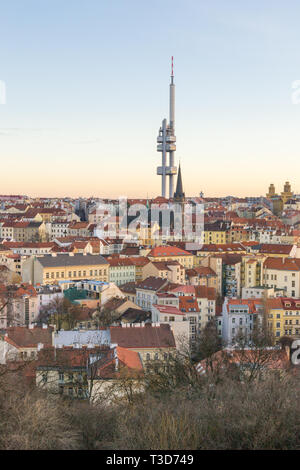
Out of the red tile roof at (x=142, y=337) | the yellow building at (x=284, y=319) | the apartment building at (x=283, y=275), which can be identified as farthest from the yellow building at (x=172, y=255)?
the red tile roof at (x=142, y=337)

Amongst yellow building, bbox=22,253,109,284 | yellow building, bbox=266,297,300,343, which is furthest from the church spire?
yellow building, bbox=266,297,300,343

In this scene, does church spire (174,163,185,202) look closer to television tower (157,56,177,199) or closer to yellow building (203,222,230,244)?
television tower (157,56,177,199)

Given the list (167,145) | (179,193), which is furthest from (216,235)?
(167,145)

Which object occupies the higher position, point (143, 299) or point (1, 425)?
point (1, 425)

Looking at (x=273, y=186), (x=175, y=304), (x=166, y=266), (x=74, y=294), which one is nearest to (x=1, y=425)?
(x=175, y=304)

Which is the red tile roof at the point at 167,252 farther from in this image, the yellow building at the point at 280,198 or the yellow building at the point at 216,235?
the yellow building at the point at 280,198

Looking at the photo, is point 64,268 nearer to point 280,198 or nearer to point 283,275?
point 283,275

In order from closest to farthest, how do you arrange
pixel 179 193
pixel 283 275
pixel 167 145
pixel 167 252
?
1. pixel 283 275
2. pixel 167 252
3. pixel 179 193
4. pixel 167 145
